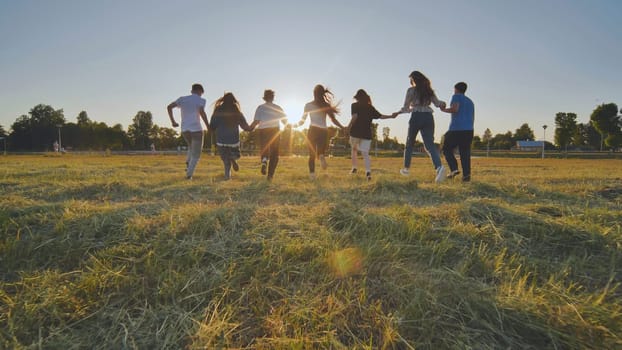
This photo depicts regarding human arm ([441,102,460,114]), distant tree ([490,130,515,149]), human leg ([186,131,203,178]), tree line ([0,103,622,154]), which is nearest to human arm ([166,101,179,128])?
human leg ([186,131,203,178])

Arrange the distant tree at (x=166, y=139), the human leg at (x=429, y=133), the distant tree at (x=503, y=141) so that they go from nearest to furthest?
1. the human leg at (x=429, y=133)
2. the distant tree at (x=166, y=139)
3. the distant tree at (x=503, y=141)

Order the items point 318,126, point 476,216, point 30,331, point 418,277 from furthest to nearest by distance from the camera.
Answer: point 318,126, point 476,216, point 418,277, point 30,331

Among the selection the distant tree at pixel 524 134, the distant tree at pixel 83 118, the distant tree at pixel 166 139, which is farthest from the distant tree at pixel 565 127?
the distant tree at pixel 83 118

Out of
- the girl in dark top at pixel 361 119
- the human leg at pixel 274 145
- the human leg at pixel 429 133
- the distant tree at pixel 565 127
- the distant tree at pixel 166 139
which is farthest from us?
the distant tree at pixel 166 139

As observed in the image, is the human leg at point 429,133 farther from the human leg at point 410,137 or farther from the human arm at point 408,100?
the human arm at point 408,100

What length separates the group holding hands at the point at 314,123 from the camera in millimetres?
6070

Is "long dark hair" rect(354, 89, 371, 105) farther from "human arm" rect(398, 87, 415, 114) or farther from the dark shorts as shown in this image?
the dark shorts

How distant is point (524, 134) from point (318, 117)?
160 m

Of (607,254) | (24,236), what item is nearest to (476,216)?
(607,254)

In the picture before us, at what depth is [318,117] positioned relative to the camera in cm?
685

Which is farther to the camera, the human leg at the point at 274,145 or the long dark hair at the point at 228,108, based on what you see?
the long dark hair at the point at 228,108

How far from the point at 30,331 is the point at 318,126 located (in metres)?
6.05

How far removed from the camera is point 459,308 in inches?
57.6

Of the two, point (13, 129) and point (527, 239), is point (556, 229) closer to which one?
point (527, 239)
